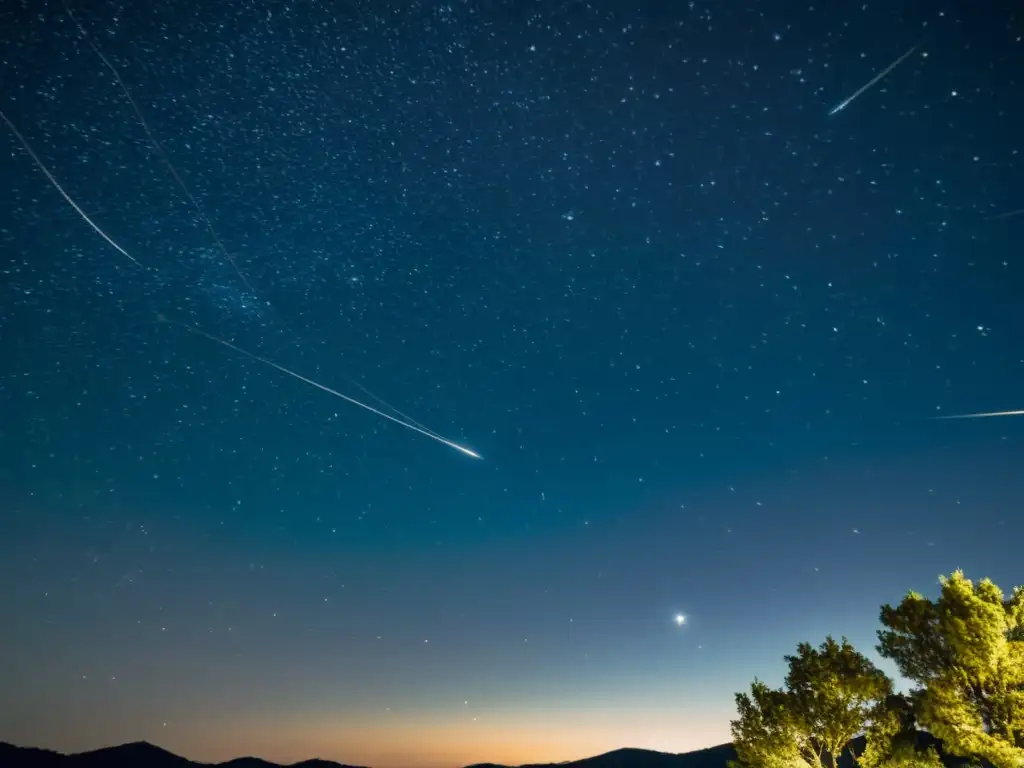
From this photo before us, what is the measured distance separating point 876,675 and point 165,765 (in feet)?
831

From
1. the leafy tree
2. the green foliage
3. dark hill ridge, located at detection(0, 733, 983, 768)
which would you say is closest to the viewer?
the leafy tree

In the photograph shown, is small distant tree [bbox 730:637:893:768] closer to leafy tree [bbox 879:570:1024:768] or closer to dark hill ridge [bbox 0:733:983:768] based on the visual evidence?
leafy tree [bbox 879:570:1024:768]

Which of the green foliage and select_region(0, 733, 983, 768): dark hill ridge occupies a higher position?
the green foliage

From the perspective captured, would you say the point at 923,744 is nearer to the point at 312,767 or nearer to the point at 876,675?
the point at 876,675

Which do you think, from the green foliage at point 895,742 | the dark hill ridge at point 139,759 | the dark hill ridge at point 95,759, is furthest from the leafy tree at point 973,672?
the dark hill ridge at point 95,759

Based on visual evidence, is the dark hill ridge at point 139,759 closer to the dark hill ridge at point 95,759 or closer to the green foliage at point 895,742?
the dark hill ridge at point 95,759

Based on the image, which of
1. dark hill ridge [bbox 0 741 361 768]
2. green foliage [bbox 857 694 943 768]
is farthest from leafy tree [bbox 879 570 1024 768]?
dark hill ridge [bbox 0 741 361 768]

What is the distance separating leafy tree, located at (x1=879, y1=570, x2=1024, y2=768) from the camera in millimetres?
15648

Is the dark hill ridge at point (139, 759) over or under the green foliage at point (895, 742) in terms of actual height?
under

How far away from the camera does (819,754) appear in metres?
21.0

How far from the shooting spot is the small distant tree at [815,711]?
805 inches

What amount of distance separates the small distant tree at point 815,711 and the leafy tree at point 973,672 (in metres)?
2.28

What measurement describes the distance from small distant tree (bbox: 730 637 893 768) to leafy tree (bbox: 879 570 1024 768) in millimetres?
2283

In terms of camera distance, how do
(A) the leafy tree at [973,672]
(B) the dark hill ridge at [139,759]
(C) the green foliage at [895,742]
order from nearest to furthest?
1. (A) the leafy tree at [973,672]
2. (C) the green foliage at [895,742]
3. (B) the dark hill ridge at [139,759]
